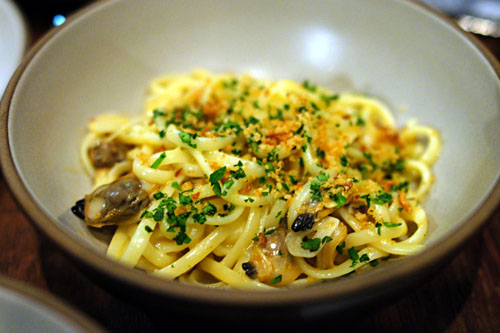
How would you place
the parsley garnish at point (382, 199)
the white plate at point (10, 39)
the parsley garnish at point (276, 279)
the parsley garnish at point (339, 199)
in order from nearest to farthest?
1. the parsley garnish at point (276, 279)
2. the parsley garnish at point (339, 199)
3. the parsley garnish at point (382, 199)
4. the white plate at point (10, 39)

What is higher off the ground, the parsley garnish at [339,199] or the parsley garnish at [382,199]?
the parsley garnish at [339,199]

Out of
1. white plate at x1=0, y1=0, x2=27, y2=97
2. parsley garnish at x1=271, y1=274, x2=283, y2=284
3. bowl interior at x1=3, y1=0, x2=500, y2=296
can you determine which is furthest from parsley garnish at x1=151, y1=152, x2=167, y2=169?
white plate at x1=0, y1=0, x2=27, y2=97

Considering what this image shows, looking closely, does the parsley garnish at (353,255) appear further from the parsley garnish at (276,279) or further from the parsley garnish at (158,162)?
the parsley garnish at (158,162)

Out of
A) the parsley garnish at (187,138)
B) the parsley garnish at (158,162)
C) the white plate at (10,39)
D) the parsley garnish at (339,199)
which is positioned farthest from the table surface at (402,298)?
the white plate at (10,39)

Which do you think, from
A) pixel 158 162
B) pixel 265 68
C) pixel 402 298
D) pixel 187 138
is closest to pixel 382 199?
pixel 402 298

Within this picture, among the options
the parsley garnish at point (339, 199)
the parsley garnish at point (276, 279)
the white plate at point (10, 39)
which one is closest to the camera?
the parsley garnish at point (276, 279)

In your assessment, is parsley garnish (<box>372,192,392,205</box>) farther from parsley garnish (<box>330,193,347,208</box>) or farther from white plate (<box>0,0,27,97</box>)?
white plate (<box>0,0,27,97</box>)
